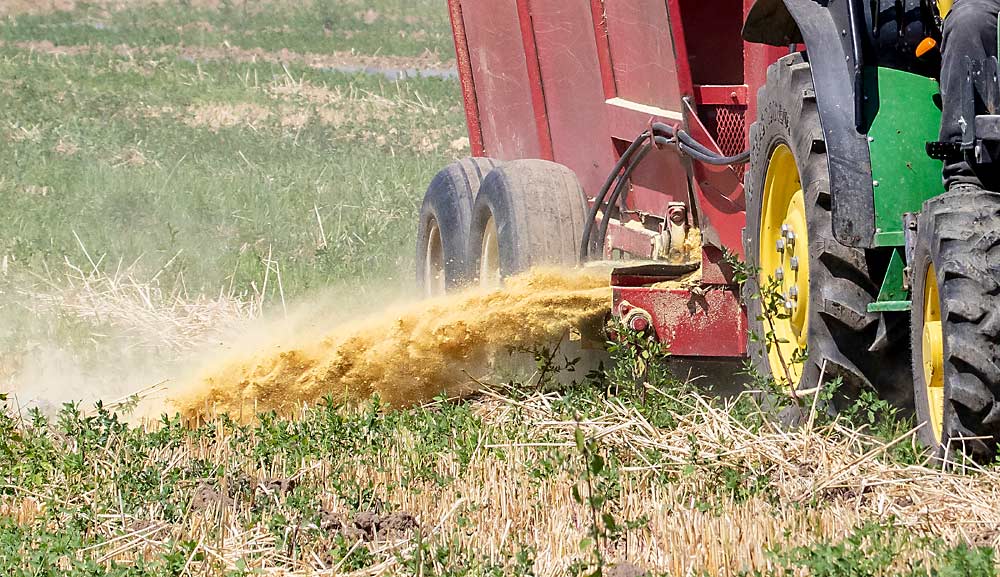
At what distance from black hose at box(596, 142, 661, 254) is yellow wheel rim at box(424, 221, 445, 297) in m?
1.62

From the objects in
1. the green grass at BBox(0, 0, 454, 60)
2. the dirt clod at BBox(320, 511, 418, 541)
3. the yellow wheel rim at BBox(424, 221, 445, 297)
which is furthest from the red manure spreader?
the green grass at BBox(0, 0, 454, 60)

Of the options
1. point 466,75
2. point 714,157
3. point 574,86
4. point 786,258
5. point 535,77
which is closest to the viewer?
point 786,258

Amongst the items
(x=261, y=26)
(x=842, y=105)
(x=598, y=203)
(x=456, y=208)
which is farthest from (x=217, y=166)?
(x=261, y=26)

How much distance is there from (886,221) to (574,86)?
10.9 ft

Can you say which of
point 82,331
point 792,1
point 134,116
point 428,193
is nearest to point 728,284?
point 792,1

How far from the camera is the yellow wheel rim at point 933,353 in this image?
3.86 m

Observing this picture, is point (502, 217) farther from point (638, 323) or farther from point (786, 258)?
point (786, 258)

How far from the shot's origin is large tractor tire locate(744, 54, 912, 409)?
14.1 ft

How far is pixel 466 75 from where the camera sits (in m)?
8.77

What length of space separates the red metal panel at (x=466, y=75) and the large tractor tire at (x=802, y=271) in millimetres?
3874

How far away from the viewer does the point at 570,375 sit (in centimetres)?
643

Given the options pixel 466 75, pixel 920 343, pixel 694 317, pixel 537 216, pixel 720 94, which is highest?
pixel 466 75

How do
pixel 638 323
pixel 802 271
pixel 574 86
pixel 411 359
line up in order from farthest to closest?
pixel 574 86, pixel 411 359, pixel 638 323, pixel 802 271

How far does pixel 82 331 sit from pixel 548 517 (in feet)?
17.5
